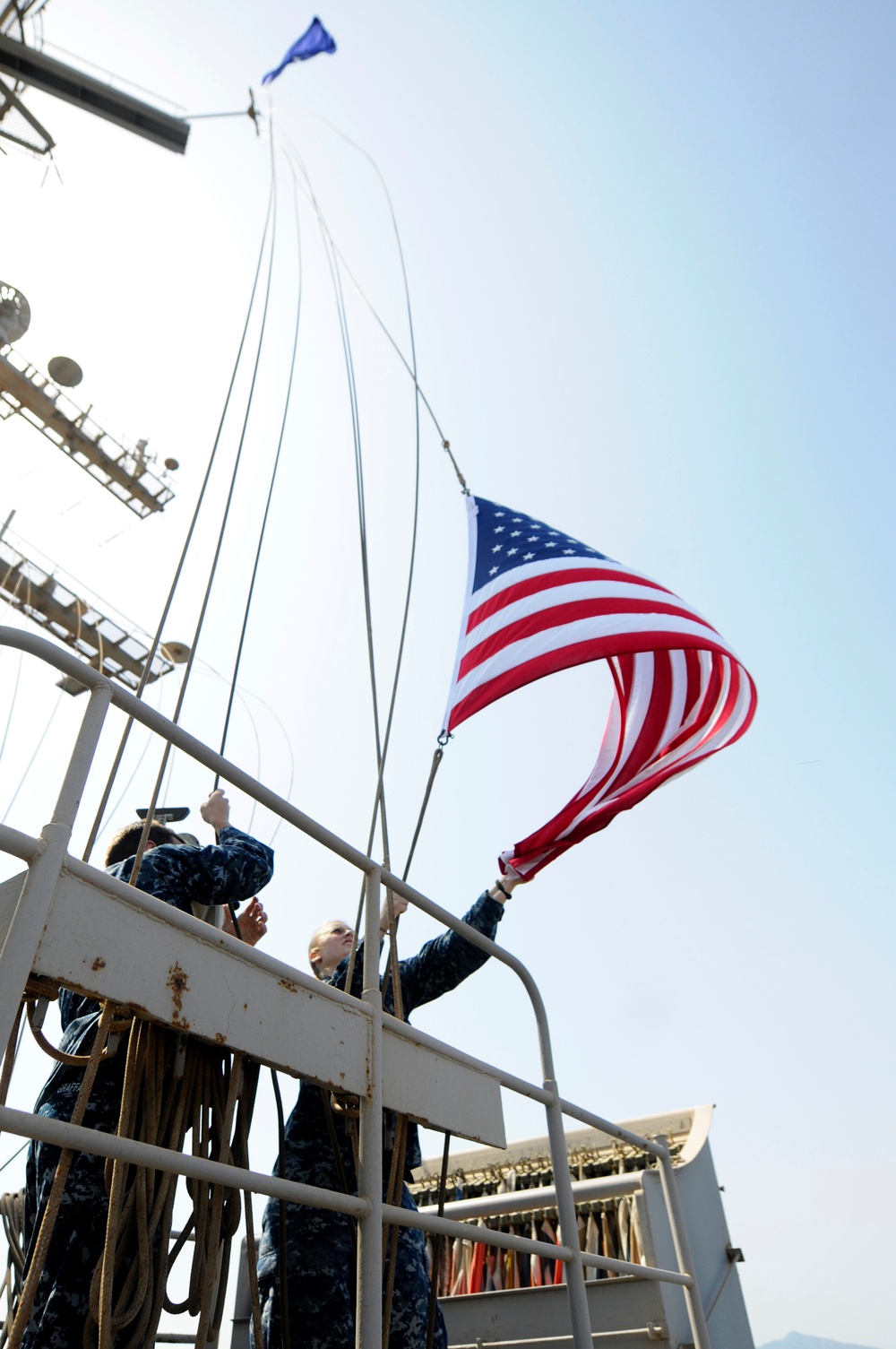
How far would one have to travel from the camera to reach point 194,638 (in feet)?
13.3

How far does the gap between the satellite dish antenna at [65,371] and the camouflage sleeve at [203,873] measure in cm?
1341

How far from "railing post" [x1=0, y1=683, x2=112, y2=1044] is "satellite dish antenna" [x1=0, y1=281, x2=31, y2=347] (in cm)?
1349

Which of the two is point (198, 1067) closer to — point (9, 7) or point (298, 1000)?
point (298, 1000)

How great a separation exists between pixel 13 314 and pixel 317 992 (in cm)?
1373

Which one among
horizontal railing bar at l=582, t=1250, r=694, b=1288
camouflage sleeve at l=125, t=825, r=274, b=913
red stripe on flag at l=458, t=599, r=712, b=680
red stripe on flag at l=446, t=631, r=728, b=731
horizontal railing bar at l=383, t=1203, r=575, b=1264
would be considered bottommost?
horizontal railing bar at l=383, t=1203, r=575, b=1264

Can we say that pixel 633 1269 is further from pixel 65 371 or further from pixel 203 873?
pixel 65 371

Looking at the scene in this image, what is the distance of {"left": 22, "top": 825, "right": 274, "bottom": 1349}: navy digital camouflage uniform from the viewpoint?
224 centimetres

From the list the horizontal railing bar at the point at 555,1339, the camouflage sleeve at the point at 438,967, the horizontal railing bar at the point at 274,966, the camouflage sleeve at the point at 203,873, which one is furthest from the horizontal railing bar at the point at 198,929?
the horizontal railing bar at the point at 555,1339

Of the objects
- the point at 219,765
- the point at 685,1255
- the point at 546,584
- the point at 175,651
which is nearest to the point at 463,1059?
the point at 219,765

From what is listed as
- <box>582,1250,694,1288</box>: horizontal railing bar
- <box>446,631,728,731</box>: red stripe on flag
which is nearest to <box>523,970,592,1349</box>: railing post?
<box>582,1250,694,1288</box>: horizontal railing bar

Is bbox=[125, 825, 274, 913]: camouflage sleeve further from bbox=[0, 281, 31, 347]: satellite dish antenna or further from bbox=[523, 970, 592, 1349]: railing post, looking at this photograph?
bbox=[0, 281, 31, 347]: satellite dish antenna

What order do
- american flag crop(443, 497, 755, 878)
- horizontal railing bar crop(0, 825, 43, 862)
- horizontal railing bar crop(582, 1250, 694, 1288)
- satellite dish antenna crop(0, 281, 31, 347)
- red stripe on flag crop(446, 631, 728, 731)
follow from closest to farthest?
1. horizontal railing bar crop(0, 825, 43, 862)
2. horizontal railing bar crop(582, 1250, 694, 1288)
3. red stripe on flag crop(446, 631, 728, 731)
4. american flag crop(443, 497, 755, 878)
5. satellite dish antenna crop(0, 281, 31, 347)

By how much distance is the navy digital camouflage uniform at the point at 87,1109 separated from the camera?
2.24 metres

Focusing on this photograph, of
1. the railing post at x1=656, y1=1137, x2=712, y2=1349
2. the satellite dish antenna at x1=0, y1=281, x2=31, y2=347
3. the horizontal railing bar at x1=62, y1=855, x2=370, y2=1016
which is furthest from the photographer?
the satellite dish antenna at x1=0, y1=281, x2=31, y2=347
